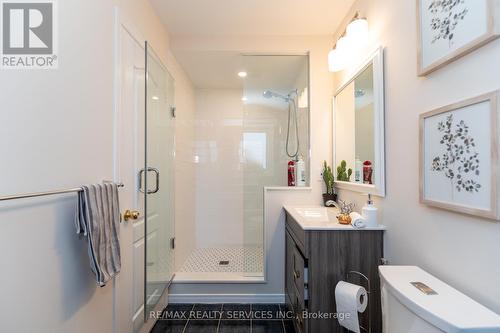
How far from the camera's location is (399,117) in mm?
1419

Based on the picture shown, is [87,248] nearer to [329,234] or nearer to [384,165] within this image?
[329,234]

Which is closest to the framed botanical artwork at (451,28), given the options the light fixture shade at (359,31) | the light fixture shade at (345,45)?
the light fixture shade at (359,31)

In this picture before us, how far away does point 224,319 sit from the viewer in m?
2.28

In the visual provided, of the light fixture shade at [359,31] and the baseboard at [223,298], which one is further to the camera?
the baseboard at [223,298]

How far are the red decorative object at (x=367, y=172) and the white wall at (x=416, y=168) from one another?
0.18 meters

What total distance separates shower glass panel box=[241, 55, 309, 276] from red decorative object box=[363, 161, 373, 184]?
85 centimetres

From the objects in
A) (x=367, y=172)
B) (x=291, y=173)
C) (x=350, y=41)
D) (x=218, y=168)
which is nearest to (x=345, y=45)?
(x=350, y=41)

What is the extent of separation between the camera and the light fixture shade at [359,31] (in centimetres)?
177

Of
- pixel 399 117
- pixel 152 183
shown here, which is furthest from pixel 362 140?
pixel 152 183

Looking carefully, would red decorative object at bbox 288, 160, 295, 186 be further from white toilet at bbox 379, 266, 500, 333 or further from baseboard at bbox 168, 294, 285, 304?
white toilet at bbox 379, 266, 500, 333

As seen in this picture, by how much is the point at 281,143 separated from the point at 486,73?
2.03 meters

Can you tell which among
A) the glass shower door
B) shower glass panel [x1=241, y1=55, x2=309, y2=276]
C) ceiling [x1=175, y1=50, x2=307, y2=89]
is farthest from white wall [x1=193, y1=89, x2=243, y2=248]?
the glass shower door

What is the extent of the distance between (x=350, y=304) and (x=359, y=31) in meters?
1.70

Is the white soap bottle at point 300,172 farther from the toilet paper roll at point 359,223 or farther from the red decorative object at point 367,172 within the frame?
the toilet paper roll at point 359,223
